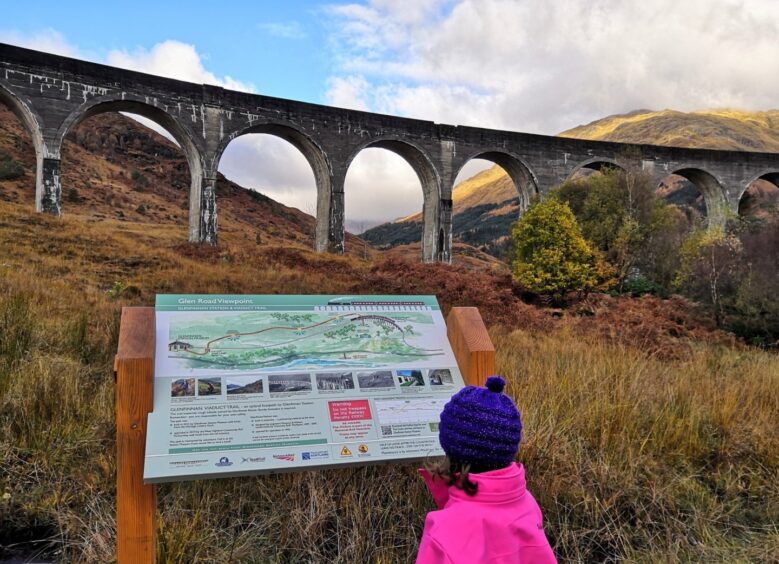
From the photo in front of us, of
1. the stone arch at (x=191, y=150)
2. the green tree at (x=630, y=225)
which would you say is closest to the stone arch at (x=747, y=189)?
the green tree at (x=630, y=225)

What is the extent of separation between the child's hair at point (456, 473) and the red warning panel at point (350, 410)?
1.90 ft

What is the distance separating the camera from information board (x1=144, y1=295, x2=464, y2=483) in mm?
2297

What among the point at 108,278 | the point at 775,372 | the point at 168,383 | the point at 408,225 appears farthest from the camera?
the point at 408,225

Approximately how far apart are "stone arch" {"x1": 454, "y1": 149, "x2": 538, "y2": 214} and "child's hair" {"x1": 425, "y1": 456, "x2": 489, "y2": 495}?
2443cm

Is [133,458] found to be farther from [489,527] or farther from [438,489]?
[489,527]

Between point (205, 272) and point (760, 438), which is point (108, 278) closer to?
point (205, 272)

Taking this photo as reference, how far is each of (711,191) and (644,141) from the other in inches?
3607

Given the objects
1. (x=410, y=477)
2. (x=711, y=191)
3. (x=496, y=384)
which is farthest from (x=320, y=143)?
(x=711, y=191)

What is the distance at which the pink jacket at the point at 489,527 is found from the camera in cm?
175

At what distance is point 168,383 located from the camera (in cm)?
244

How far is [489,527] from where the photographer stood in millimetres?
1810

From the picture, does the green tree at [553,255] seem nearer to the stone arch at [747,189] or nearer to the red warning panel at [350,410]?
the red warning panel at [350,410]

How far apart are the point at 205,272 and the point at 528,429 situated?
10.8 metres

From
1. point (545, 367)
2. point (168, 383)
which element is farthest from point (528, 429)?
point (168, 383)
